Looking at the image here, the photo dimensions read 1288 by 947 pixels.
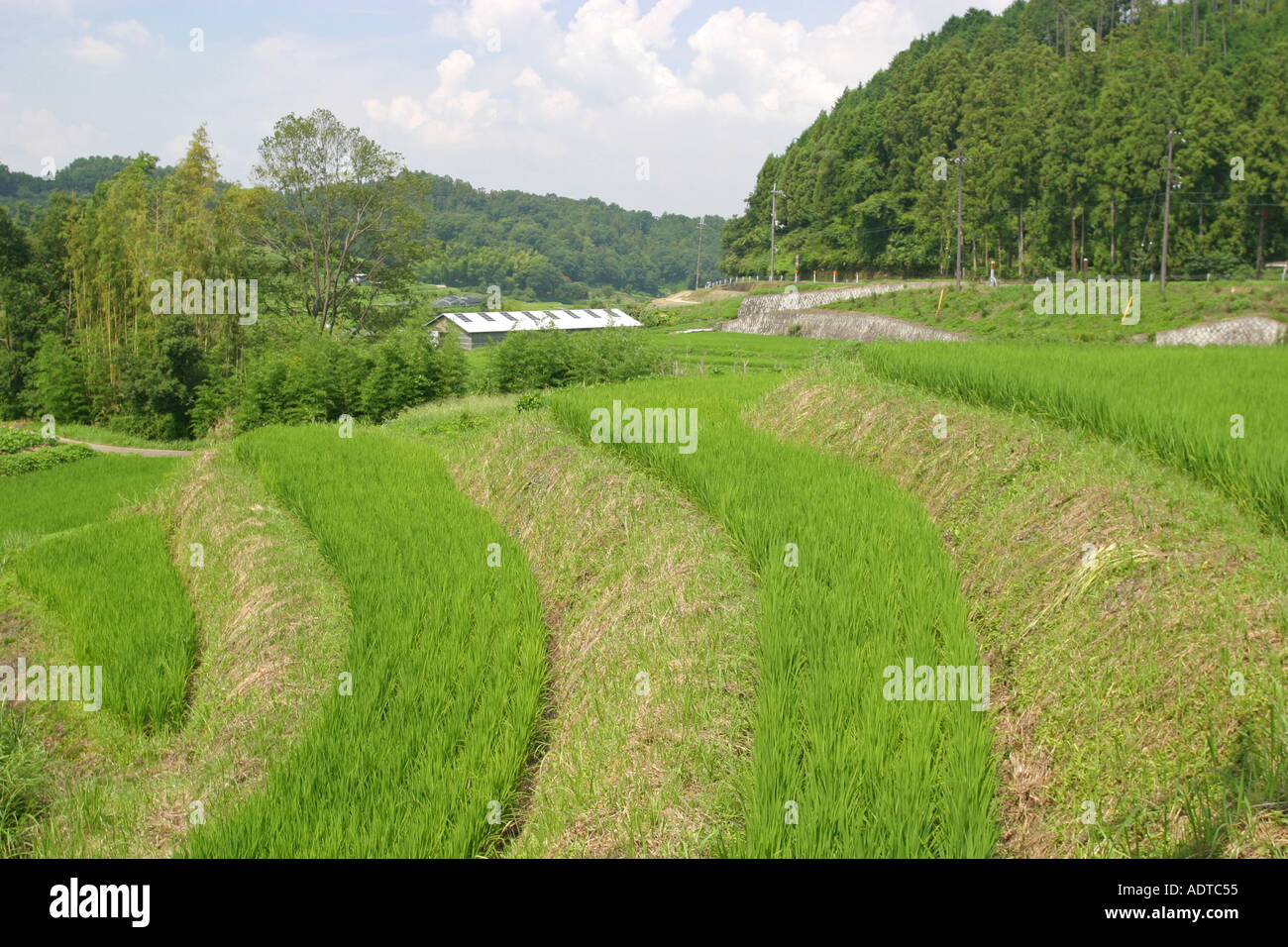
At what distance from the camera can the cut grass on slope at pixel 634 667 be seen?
4324 mm

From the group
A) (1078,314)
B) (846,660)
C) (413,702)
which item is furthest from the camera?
(1078,314)

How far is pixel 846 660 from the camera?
5.22m

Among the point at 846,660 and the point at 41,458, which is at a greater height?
the point at 41,458

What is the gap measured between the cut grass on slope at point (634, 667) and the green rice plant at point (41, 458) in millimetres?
17643

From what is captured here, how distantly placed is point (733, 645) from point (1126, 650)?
2.38 meters

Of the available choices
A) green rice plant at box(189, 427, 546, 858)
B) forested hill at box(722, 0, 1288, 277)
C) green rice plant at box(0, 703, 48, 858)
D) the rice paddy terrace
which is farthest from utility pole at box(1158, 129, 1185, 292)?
green rice plant at box(0, 703, 48, 858)

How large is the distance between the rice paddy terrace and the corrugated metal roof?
128 feet

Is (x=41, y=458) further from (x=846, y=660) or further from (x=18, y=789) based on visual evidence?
(x=846, y=660)

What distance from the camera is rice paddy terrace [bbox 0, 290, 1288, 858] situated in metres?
4.16

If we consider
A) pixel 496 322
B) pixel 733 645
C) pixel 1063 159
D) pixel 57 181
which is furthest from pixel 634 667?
pixel 57 181

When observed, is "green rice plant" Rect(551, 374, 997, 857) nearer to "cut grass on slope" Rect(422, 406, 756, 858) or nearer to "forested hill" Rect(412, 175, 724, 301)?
"cut grass on slope" Rect(422, 406, 756, 858)

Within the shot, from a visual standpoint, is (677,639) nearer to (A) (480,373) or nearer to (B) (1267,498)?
(B) (1267,498)

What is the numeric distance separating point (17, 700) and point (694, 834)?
21.5ft
